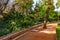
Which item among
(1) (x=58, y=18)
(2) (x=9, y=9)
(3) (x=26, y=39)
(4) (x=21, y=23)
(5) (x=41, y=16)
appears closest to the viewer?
(3) (x=26, y=39)

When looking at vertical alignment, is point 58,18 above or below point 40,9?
below

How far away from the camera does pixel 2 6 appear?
2103 cm

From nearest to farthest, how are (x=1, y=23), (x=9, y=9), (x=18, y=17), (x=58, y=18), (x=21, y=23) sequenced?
1. (x=1, y=23)
2. (x=21, y=23)
3. (x=18, y=17)
4. (x=9, y=9)
5. (x=58, y=18)

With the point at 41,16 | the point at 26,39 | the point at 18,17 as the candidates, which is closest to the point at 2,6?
the point at 18,17

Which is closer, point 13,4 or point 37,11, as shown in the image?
point 13,4

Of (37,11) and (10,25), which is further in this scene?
(37,11)

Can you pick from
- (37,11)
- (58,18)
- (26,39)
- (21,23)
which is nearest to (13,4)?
(21,23)

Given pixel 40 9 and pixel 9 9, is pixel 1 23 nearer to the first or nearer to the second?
pixel 9 9

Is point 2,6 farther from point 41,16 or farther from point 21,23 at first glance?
point 41,16

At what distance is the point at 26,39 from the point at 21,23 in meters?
6.56

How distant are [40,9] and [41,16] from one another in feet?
8.57

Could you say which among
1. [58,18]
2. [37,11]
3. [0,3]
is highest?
[0,3]

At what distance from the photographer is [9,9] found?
2339 cm

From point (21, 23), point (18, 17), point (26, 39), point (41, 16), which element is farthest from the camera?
point (41, 16)
